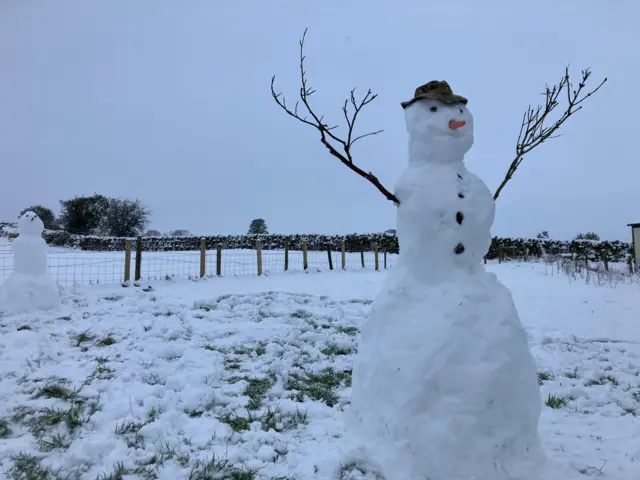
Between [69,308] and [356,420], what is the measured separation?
6.52 metres

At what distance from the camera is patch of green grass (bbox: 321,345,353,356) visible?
548cm

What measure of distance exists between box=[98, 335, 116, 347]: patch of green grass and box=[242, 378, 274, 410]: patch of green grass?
233 centimetres

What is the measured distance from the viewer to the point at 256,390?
4.11m

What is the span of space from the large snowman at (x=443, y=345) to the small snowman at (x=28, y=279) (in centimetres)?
642

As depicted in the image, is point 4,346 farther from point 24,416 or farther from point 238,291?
point 238,291

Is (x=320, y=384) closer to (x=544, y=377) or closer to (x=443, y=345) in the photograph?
(x=443, y=345)

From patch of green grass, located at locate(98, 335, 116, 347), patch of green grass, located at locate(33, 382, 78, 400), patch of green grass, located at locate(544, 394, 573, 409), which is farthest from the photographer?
patch of green grass, located at locate(98, 335, 116, 347)

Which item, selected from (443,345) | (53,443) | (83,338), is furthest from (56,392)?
(443,345)

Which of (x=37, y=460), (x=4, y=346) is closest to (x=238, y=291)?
(x=4, y=346)

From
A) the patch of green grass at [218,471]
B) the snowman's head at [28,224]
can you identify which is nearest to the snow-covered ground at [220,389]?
the patch of green grass at [218,471]

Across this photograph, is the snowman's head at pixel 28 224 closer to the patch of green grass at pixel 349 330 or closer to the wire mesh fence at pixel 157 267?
the wire mesh fence at pixel 157 267

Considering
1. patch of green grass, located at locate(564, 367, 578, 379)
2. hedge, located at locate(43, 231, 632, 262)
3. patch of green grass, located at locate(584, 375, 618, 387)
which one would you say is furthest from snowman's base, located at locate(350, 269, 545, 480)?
hedge, located at locate(43, 231, 632, 262)

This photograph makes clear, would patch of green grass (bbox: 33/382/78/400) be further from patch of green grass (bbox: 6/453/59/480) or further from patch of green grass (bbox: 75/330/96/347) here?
patch of green grass (bbox: 75/330/96/347)

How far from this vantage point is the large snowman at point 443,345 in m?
2.40
